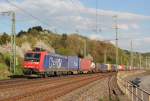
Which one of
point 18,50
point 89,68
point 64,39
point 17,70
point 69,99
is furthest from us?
point 64,39

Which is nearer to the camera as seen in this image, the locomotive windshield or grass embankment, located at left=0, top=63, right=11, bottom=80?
the locomotive windshield

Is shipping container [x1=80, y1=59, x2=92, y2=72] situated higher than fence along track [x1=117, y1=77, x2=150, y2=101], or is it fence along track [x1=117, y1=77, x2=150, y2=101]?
shipping container [x1=80, y1=59, x2=92, y2=72]

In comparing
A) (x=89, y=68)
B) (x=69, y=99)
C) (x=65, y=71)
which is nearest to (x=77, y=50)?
(x=89, y=68)

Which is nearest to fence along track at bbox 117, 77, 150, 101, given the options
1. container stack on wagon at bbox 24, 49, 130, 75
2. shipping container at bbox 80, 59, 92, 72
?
container stack on wagon at bbox 24, 49, 130, 75

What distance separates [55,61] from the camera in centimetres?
5722

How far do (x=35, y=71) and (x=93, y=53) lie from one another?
12096cm

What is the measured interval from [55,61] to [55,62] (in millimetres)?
143

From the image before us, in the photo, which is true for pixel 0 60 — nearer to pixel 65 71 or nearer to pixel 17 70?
pixel 17 70

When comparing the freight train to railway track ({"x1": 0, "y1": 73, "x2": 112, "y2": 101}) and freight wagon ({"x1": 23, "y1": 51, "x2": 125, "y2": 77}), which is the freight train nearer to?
freight wagon ({"x1": 23, "y1": 51, "x2": 125, "y2": 77})

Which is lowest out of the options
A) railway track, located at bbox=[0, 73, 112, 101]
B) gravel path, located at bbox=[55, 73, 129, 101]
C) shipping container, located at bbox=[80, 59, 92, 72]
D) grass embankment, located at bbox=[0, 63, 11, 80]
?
gravel path, located at bbox=[55, 73, 129, 101]

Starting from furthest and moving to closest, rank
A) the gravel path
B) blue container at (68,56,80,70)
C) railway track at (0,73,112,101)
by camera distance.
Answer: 1. blue container at (68,56,80,70)
2. the gravel path
3. railway track at (0,73,112,101)

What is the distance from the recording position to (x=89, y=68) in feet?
314

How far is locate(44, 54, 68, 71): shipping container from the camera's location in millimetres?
52375

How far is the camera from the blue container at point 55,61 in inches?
2059
